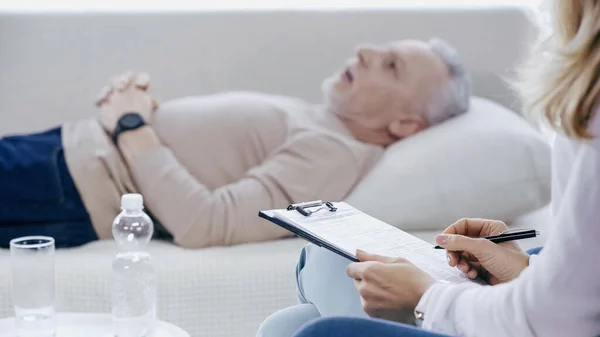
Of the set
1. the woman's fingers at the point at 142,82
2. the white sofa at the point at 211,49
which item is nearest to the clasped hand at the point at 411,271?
the woman's fingers at the point at 142,82

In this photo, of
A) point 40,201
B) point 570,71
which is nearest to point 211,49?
point 40,201

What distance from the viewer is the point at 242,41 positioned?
2248 mm

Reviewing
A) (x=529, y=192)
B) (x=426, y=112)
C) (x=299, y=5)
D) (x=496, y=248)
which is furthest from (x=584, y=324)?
(x=299, y=5)

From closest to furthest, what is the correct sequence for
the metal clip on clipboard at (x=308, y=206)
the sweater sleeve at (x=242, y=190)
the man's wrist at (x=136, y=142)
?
the metal clip on clipboard at (x=308, y=206), the sweater sleeve at (x=242, y=190), the man's wrist at (x=136, y=142)

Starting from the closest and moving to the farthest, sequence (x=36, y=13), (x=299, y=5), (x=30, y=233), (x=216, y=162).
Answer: (x=30, y=233) → (x=216, y=162) → (x=36, y=13) → (x=299, y=5)

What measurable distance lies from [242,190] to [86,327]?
568 millimetres

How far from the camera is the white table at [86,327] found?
120 cm

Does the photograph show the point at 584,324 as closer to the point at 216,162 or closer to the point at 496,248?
the point at 496,248

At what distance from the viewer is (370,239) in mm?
1043

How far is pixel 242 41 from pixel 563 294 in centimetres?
164

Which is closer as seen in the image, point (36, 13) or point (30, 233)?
point (30, 233)

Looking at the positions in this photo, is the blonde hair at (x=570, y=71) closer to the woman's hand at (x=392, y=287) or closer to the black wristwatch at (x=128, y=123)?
the woman's hand at (x=392, y=287)

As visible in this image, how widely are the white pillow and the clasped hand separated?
670mm

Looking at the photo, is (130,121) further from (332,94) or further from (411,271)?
(411,271)
